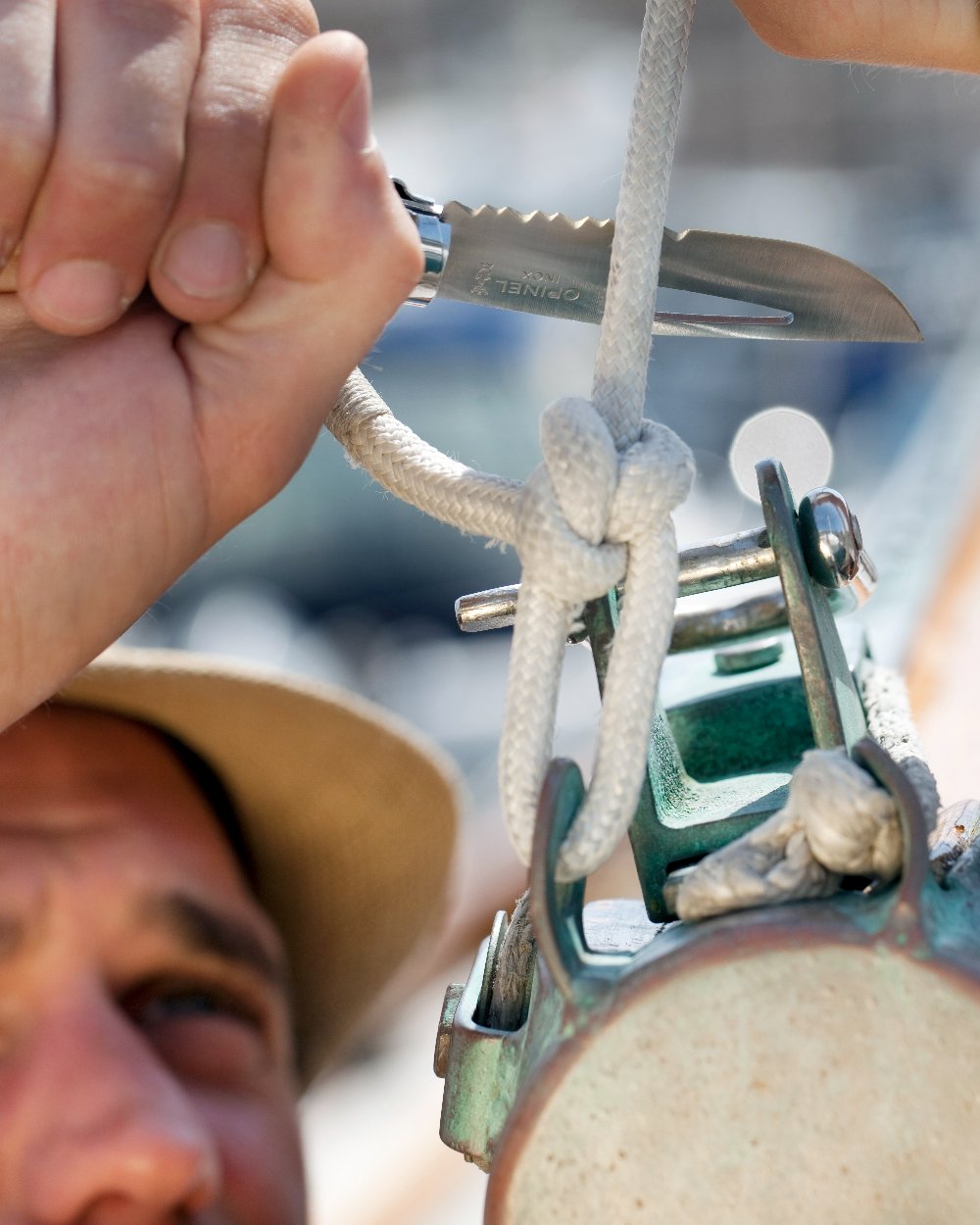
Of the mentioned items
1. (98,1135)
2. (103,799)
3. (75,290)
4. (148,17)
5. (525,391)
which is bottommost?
(98,1135)

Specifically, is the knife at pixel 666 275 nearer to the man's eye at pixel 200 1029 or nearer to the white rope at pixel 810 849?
the white rope at pixel 810 849

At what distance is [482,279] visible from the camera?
0.64m

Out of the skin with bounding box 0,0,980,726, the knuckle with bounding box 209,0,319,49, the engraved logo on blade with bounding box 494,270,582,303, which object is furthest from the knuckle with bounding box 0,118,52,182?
the engraved logo on blade with bounding box 494,270,582,303

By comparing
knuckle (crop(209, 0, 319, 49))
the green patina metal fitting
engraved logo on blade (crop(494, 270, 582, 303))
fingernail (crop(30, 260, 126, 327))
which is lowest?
the green patina metal fitting

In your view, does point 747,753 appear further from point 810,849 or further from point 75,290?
point 75,290

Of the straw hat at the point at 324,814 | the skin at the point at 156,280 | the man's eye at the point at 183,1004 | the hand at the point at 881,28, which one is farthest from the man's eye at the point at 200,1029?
the hand at the point at 881,28

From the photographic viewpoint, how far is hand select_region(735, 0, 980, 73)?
652 mm

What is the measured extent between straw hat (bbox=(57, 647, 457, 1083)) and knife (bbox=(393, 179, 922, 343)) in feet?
2.05

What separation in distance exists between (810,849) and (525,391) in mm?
3824

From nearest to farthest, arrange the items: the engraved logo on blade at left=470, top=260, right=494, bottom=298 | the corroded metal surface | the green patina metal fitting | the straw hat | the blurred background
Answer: the corroded metal surface, the green patina metal fitting, the engraved logo on blade at left=470, top=260, right=494, bottom=298, the straw hat, the blurred background

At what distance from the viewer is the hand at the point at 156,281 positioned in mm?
568

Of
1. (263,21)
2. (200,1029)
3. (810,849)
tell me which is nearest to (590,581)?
(810,849)

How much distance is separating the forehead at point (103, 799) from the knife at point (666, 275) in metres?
0.62

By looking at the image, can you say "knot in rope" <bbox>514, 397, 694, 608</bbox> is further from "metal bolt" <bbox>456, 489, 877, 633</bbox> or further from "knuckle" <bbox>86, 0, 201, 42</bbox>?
"knuckle" <bbox>86, 0, 201, 42</bbox>
